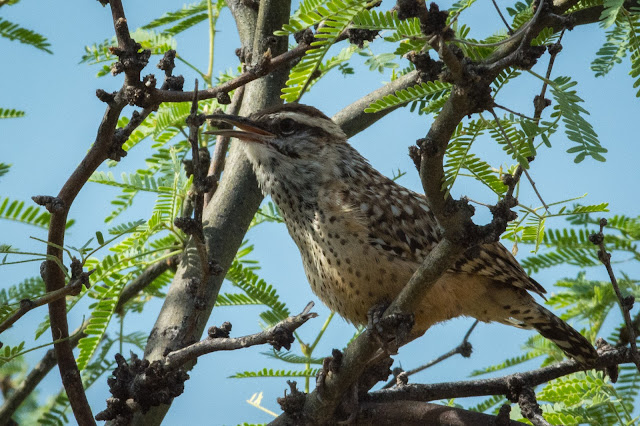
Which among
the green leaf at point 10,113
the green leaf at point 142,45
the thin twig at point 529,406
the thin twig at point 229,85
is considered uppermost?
the green leaf at point 142,45

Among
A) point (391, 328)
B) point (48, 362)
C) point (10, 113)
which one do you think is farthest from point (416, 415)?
point (10, 113)

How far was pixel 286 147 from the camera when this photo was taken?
3049 millimetres

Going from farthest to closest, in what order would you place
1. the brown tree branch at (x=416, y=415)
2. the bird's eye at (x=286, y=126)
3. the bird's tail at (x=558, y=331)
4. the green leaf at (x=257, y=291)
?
the green leaf at (x=257, y=291) < the bird's eye at (x=286, y=126) < the bird's tail at (x=558, y=331) < the brown tree branch at (x=416, y=415)

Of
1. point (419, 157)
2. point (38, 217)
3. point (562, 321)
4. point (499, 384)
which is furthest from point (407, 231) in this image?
point (38, 217)

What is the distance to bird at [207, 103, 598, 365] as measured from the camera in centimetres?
268

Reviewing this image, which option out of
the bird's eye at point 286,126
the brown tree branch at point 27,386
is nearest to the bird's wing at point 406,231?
the bird's eye at point 286,126

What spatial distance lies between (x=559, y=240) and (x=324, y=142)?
104 centimetres

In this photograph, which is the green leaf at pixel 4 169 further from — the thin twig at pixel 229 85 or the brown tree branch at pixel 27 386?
the thin twig at pixel 229 85

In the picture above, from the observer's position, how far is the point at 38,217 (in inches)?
115

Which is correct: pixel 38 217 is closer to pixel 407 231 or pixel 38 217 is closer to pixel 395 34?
pixel 407 231

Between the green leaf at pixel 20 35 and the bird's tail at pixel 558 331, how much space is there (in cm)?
219

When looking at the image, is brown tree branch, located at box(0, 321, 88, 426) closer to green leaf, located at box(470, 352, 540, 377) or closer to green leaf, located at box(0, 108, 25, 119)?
green leaf, located at box(0, 108, 25, 119)

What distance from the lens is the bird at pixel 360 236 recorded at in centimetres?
268

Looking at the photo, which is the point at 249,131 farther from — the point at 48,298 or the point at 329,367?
the point at 48,298
